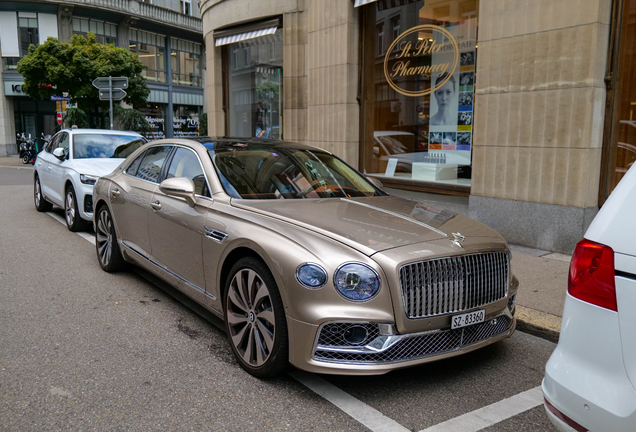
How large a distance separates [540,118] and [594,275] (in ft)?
18.4

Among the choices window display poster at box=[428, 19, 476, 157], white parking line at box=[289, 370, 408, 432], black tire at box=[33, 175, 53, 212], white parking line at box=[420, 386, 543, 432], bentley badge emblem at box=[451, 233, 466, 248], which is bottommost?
white parking line at box=[420, 386, 543, 432]

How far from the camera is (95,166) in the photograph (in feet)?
29.5

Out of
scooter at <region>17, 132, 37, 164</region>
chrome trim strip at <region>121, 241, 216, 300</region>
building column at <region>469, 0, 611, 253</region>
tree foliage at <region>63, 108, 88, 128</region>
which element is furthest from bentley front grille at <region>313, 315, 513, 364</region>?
scooter at <region>17, 132, 37, 164</region>

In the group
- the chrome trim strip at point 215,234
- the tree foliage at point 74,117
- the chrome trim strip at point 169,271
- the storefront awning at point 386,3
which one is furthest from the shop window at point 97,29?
the chrome trim strip at point 215,234

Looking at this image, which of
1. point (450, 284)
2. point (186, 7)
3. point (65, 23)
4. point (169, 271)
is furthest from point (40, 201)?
point (186, 7)

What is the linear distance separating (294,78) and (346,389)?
1027cm

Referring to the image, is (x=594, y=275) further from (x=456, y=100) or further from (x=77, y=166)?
(x=77, y=166)

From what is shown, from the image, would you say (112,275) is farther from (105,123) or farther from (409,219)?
(105,123)

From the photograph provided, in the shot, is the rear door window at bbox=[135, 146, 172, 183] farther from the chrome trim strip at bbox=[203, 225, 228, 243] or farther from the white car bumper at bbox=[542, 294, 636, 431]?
the white car bumper at bbox=[542, 294, 636, 431]

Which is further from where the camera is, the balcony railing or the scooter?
the balcony railing

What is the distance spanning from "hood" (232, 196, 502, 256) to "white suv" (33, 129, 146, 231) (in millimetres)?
5218

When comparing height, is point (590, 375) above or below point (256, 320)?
above

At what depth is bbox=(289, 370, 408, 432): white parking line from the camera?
312cm

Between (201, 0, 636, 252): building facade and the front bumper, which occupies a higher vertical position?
(201, 0, 636, 252): building facade
